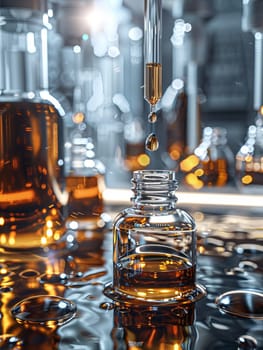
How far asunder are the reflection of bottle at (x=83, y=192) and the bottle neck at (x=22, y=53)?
131mm

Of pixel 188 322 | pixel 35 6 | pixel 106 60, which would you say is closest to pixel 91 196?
pixel 35 6

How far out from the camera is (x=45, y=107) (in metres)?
0.62

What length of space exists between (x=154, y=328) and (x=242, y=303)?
0.29ft

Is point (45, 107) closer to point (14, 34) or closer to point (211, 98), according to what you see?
point (14, 34)

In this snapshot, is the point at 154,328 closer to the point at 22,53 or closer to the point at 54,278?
the point at 54,278

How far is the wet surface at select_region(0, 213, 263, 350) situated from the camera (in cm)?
34

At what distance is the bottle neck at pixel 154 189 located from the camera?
0.46m

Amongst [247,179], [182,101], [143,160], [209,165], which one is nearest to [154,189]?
[247,179]

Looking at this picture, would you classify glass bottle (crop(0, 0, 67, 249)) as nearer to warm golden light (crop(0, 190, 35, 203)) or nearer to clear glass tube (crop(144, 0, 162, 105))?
warm golden light (crop(0, 190, 35, 203))

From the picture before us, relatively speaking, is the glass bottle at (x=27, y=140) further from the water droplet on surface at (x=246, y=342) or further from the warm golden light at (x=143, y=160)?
the warm golden light at (x=143, y=160)

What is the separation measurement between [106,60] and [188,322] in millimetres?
1170

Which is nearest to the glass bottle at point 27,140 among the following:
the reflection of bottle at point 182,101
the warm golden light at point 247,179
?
the warm golden light at point 247,179

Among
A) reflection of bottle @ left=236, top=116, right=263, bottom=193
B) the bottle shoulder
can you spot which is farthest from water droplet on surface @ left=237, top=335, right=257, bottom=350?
reflection of bottle @ left=236, top=116, right=263, bottom=193

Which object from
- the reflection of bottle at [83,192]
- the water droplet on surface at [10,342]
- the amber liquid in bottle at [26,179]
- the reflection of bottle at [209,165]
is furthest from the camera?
the reflection of bottle at [209,165]
